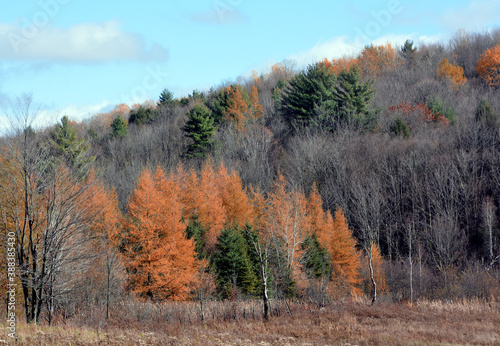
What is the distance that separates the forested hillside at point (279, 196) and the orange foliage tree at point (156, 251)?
0.12m

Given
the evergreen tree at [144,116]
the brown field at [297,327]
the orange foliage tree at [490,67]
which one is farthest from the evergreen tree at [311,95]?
the brown field at [297,327]

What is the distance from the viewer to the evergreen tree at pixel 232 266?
32.0m

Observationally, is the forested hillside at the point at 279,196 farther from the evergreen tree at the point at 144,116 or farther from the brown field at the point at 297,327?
the brown field at the point at 297,327

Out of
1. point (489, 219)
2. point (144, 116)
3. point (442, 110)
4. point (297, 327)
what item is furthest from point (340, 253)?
point (144, 116)

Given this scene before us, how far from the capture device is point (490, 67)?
72812 millimetres

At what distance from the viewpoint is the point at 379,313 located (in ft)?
66.4

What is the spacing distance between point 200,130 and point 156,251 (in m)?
28.9

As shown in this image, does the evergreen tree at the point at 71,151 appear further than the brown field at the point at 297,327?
Yes

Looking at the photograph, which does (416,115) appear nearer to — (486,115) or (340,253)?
(486,115)

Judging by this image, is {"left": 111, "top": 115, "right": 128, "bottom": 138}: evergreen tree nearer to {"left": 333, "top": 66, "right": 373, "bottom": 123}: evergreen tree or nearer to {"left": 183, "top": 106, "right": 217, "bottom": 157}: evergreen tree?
{"left": 183, "top": 106, "right": 217, "bottom": 157}: evergreen tree

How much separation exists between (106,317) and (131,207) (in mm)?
11720

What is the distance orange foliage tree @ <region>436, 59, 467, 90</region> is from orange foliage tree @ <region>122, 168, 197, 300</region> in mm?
59254

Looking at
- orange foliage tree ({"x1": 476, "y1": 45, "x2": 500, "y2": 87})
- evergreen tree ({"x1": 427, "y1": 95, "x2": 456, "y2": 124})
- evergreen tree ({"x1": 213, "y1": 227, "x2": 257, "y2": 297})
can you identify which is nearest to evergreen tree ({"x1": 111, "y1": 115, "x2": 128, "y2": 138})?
evergreen tree ({"x1": 213, "y1": 227, "x2": 257, "y2": 297})

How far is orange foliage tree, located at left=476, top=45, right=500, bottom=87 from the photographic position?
7181cm
